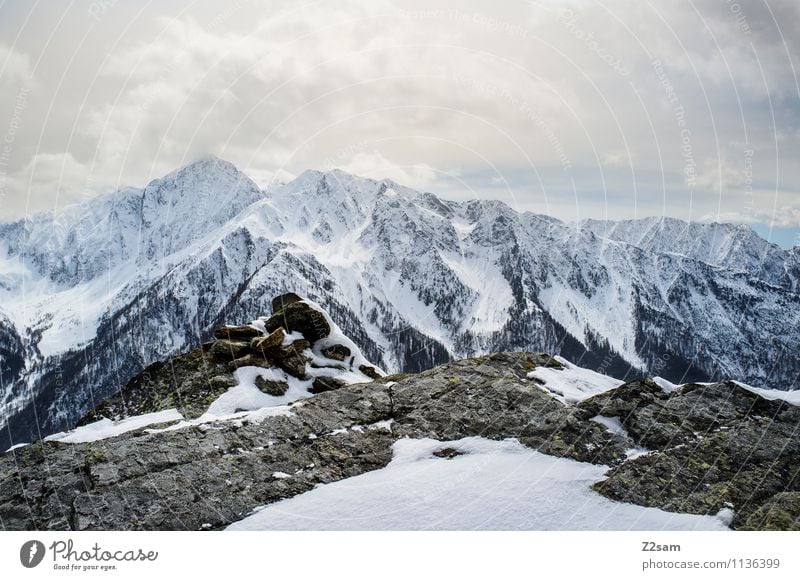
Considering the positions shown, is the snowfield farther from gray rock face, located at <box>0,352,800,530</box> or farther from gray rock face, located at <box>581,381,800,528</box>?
gray rock face, located at <box>581,381,800,528</box>

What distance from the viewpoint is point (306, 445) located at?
1588cm

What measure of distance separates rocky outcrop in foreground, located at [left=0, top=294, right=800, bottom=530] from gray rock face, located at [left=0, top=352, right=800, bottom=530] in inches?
1.5

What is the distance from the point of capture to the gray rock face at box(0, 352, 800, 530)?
1289 centimetres

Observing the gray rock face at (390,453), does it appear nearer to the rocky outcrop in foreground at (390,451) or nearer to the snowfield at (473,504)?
the rocky outcrop in foreground at (390,451)

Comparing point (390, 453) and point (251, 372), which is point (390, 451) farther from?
point (251, 372)

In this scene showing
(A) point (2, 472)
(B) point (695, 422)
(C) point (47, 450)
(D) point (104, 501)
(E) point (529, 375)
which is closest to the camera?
(D) point (104, 501)

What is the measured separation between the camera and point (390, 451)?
1598 centimetres

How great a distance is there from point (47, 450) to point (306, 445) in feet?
26.9

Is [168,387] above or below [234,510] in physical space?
above

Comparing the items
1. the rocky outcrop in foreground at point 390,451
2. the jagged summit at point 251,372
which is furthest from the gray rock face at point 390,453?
the jagged summit at point 251,372

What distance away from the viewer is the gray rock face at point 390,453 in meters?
12.9

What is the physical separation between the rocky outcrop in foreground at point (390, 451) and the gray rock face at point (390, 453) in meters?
0.04

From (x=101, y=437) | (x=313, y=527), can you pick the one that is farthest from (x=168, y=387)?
(x=313, y=527)
